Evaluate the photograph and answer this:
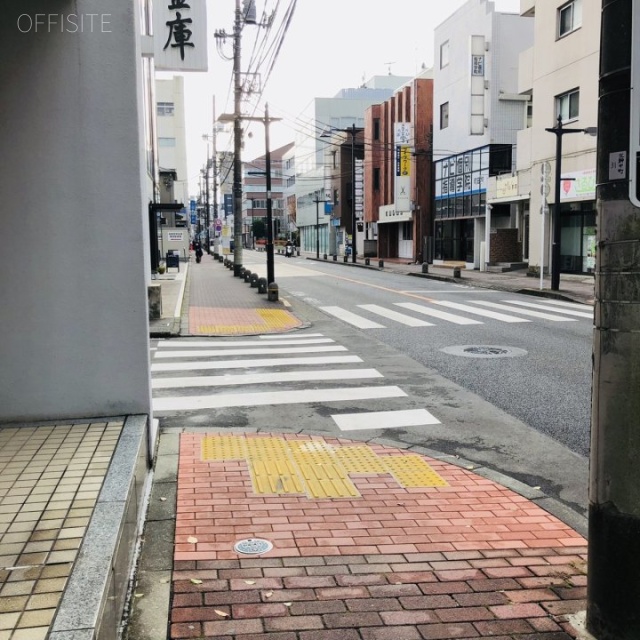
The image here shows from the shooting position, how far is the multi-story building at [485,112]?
3609 centimetres

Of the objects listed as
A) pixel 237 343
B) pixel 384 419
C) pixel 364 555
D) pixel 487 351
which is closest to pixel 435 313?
pixel 487 351

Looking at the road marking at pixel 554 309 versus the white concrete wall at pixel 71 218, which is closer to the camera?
the white concrete wall at pixel 71 218

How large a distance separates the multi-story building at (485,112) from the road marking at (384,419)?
28.6 metres

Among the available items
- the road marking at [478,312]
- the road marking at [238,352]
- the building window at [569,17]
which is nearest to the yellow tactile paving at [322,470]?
the road marking at [238,352]

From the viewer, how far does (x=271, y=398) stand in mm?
8594

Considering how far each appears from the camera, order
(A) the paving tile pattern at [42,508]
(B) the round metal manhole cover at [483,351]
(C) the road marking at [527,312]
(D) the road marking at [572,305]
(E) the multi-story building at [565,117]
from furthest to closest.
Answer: (E) the multi-story building at [565,117] → (D) the road marking at [572,305] → (C) the road marking at [527,312] → (B) the round metal manhole cover at [483,351] → (A) the paving tile pattern at [42,508]

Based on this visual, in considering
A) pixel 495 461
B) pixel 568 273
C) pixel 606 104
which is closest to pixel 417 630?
pixel 606 104

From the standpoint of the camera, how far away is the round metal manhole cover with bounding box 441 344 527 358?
11.5m

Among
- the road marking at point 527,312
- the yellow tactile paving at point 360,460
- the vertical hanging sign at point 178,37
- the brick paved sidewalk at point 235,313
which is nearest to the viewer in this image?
the yellow tactile paving at point 360,460

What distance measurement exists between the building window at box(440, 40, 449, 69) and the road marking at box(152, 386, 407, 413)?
36.6 metres

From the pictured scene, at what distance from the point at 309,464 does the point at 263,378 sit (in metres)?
3.92

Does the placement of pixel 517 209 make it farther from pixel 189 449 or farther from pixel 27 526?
pixel 27 526

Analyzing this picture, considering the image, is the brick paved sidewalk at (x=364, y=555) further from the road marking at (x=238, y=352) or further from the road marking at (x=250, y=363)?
the road marking at (x=238, y=352)

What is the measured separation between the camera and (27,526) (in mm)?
3650
